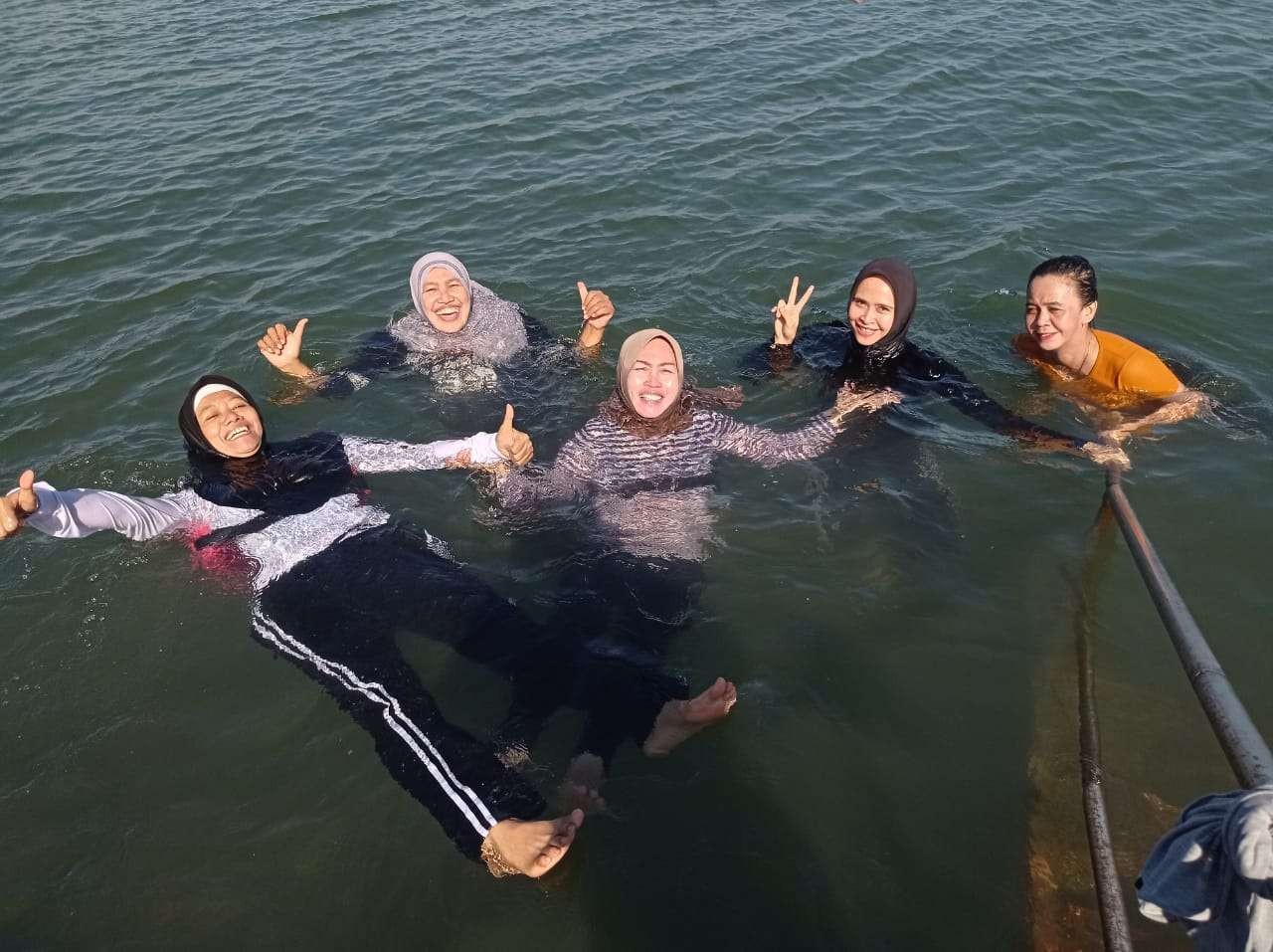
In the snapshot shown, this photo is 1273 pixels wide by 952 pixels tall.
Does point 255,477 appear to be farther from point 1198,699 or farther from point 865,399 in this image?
point 1198,699

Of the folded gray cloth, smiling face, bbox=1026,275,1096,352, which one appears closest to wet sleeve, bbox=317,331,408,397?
smiling face, bbox=1026,275,1096,352

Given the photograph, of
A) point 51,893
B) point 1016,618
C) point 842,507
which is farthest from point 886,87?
point 51,893

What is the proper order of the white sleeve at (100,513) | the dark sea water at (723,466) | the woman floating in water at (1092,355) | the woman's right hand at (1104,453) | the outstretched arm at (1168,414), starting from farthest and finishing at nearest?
the outstretched arm at (1168,414) → the woman floating in water at (1092,355) → the woman's right hand at (1104,453) → the white sleeve at (100,513) → the dark sea water at (723,466)

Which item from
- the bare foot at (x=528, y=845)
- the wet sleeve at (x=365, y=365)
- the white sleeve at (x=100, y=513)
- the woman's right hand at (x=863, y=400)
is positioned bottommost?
the bare foot at (x=528, y=845)

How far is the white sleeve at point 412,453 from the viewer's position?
6133 mm

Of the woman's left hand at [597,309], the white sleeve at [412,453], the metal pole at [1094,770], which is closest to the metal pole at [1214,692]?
the metal pole at [1094,770]

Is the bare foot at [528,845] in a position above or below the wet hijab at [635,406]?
below

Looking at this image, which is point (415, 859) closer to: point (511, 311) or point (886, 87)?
point (511, 311)

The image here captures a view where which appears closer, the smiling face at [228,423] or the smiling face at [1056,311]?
the smiling face at [228,423]

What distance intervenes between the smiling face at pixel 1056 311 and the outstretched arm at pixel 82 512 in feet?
21.9

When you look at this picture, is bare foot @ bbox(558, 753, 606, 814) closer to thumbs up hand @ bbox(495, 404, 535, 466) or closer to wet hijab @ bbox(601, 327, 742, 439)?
thumbs up hand @ bbox(495, 404, 535, 466)

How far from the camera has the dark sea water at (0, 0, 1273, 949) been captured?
14.3ft

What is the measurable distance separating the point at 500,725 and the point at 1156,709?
384 cm

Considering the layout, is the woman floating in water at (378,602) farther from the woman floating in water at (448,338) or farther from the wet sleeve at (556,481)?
the woman floating in water at (448,338)
